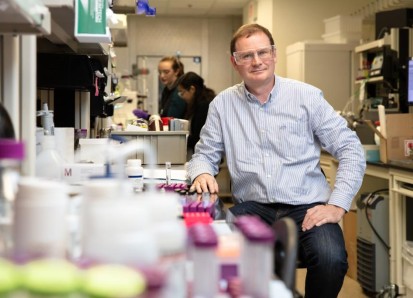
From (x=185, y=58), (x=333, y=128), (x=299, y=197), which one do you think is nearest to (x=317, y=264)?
(x=299, y=197)

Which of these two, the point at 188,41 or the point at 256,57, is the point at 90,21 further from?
the point at 188,41

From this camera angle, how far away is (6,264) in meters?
0.78

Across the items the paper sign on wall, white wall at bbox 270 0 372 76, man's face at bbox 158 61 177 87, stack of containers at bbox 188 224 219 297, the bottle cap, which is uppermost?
white wall at bbox 270 0 372 76

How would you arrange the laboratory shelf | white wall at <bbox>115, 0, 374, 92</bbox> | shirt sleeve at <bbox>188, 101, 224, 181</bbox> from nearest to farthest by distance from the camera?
1. the laboratory shelf
2. shirt sleeve at <bbox>188, 101, 224, 181</bbox>
3. white wall at <bbox>115, 0, 374, 92</bbox>

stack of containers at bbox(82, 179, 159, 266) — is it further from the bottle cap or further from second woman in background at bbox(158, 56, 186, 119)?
second woman in background at bbox(158, 56, 186, 119)

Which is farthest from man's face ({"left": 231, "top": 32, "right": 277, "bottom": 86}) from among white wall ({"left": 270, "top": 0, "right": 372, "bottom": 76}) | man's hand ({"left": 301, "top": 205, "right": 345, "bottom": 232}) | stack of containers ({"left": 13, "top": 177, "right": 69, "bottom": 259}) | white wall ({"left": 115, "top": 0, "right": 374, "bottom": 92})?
white wall ({"left": 115, "top": 0, "right": 374, "bottom": 92})

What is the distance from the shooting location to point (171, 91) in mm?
5074

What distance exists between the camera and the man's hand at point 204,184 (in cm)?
208

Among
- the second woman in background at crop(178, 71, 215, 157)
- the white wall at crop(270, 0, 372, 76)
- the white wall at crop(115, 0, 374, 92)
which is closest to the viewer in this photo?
the second woman in background at crop(178, 71, 215, 157)

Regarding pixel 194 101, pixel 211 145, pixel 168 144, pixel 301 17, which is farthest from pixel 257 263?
pixel 301 17

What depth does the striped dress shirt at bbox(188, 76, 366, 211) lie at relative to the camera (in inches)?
90.8

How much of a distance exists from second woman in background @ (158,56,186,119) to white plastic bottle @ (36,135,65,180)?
313 centimetres

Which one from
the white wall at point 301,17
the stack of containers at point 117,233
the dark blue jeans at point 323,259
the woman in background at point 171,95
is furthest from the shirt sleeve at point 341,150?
the white wall at point 301,17

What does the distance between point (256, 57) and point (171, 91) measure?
9.11 ft
